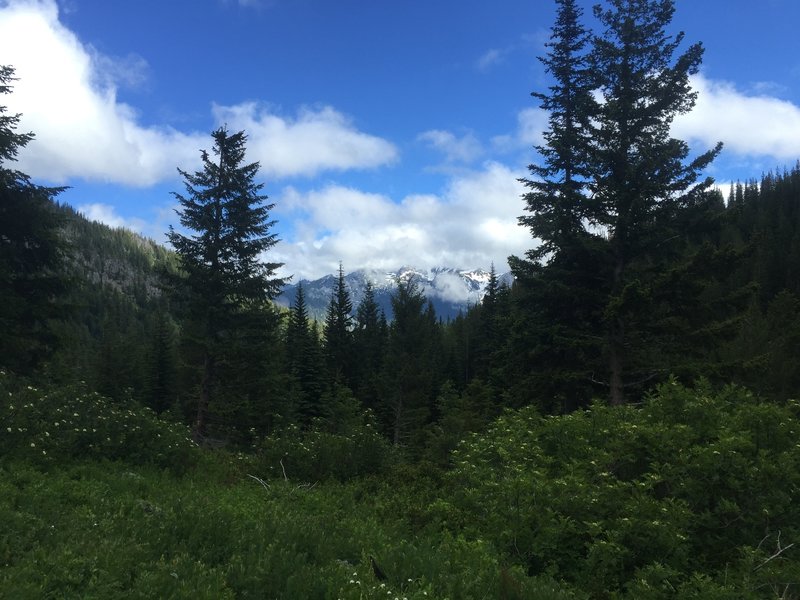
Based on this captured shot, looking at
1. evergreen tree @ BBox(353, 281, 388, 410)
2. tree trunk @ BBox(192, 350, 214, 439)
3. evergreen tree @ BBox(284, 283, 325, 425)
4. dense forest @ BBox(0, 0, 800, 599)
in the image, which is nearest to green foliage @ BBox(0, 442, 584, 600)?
dense forest @ BBox(0, 0, 800, 599)

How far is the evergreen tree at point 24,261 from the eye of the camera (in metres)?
14.0

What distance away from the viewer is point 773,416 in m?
6.97

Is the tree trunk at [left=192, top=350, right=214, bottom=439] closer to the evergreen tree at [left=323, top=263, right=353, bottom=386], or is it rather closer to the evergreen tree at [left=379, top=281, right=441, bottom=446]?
the evergreen tree at [left=379, top=281, right=441, bottom=446]

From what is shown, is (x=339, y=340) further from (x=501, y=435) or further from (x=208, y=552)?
(x=208, y=552)

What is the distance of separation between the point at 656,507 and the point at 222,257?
61.5 ft

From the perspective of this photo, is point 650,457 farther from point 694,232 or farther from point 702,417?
point 694,232

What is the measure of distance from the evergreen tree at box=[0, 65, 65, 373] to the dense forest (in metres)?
0.07

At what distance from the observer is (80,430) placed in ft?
29.1

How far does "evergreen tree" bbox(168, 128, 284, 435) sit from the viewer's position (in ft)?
65.1

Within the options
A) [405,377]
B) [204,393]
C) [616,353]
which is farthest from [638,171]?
[405,377]

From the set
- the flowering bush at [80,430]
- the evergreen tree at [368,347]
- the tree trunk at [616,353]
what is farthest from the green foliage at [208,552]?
the evergreen tree at [368,347]

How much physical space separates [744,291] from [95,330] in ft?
567

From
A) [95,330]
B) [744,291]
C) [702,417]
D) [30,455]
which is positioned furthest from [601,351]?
[95,330]

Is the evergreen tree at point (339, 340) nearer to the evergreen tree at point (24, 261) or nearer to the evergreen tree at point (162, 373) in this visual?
the evergreen tree at point (162, 373)
